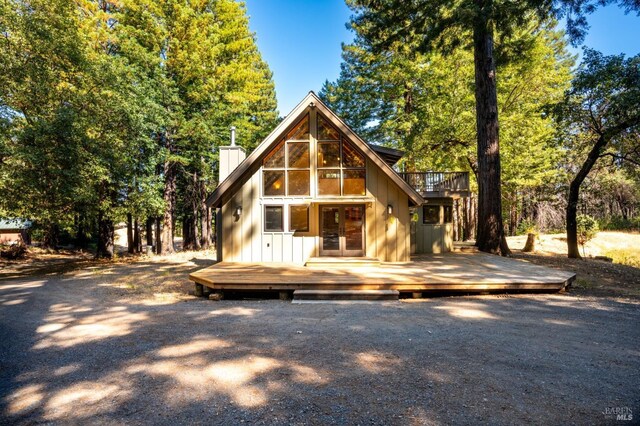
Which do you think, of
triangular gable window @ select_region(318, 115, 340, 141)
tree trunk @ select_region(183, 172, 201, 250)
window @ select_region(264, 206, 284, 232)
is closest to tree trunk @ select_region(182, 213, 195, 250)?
tree trunk @ select_region(183, 172, 201, 250)

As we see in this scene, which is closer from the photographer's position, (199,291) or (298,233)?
(199,291)

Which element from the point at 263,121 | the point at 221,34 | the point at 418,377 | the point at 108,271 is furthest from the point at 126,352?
Result: the point at 263,121

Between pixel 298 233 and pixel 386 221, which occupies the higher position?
pixel 386 221

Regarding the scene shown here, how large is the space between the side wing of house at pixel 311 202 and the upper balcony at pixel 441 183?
15.1 ft

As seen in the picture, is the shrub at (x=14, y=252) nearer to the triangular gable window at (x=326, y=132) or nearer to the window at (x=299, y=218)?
the window at (x=299, y=218)

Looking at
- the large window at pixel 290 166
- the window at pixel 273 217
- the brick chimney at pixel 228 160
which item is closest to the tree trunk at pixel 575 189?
the large window at pixel 290 166

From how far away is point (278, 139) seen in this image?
1080 cm

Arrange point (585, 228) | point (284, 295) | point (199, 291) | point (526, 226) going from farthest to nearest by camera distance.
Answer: point (526, 226), point (585, 228), point (199, 291), point (284, 295)

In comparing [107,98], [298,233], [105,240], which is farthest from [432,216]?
[105,240]

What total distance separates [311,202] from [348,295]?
4.38 metres

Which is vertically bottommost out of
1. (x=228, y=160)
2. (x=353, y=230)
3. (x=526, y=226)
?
(x=526, y=226)

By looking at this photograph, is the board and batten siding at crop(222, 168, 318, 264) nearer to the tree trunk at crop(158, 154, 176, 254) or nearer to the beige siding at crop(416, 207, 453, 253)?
the beige siding at crop(416, 207, 453, 253)

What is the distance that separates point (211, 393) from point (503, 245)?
42.2 feet

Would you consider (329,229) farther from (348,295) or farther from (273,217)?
(348,295)
